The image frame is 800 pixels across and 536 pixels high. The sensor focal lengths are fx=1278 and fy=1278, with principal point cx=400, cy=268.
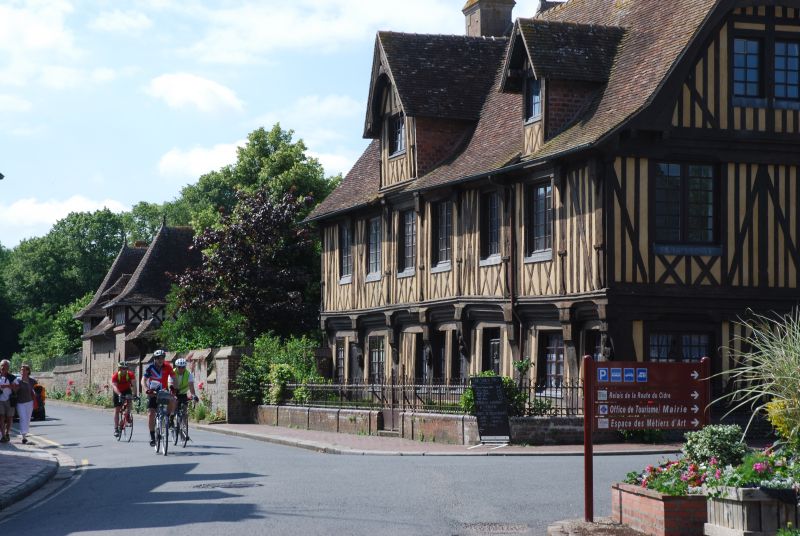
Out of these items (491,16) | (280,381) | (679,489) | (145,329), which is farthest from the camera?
(145,329)

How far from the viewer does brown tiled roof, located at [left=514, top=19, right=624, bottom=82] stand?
26.6 meters

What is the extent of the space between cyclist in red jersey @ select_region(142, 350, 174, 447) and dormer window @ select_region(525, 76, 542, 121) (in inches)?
380

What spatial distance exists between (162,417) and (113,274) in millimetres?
51954

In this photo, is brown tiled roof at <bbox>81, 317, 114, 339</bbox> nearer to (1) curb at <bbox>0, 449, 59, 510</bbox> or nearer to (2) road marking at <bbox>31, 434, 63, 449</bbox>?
(2) road marking at <bbox>31, 434, 63, 449</bbox>

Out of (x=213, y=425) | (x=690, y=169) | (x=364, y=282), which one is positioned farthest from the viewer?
(x=364, y=282)

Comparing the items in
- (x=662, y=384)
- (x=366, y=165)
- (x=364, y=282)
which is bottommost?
(x=662, y=384)

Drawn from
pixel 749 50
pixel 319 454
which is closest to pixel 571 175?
pixel 749 50

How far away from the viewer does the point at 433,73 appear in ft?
108

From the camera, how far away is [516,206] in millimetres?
27562

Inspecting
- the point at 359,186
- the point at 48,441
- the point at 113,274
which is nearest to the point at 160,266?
the point at 113,274

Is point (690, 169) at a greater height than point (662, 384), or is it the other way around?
point (690, 169)

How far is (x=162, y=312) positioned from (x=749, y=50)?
4056 cm

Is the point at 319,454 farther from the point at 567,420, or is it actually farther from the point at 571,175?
the point at 571,175

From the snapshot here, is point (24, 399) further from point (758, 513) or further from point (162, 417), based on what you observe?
point (758, 513)
